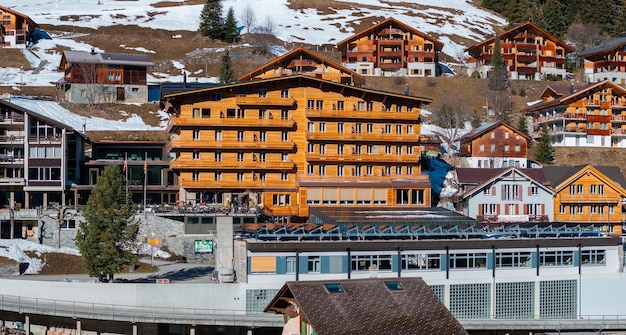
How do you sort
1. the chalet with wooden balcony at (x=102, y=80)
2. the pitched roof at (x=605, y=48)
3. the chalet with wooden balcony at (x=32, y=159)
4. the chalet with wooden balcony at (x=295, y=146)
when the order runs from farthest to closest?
the pitched roof at (x=605, y=48) → the chalet with wooden balcony at (x=102, y=80) → the chalet with wooden balcony at (x=295, y=146) → the chalet with wooden balcony at (x=32, y=159)

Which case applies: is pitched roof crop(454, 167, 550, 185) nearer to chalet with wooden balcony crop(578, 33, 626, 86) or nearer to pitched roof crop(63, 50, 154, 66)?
pitched roof crop(63, 50, 154, 66)

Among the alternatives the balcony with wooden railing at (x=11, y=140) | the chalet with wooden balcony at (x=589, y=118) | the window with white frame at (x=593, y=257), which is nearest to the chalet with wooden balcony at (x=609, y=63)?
the chalet with wooden balcony at (x=589, y=118)

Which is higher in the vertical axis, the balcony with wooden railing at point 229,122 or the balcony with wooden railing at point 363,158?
the balcony with wooden railing at point 229,122

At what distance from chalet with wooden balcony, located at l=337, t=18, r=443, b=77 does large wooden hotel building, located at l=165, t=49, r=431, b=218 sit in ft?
165

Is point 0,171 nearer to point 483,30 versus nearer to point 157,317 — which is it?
point 157,317

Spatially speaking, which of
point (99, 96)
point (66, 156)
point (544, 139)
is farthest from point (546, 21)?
point (66, 156)

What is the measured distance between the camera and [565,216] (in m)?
87.3

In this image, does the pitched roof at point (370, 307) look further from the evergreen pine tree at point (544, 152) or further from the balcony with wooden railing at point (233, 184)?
the evergreen pine tree at point (544, 152)

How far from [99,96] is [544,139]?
49.2m

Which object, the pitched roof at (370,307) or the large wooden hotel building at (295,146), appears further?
the large wooden hotel building at (295,146)

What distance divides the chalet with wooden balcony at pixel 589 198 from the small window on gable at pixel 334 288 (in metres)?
50.1

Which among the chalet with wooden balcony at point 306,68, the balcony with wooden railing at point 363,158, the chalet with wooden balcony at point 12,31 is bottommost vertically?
the balcony with wooden railing at point 363,158

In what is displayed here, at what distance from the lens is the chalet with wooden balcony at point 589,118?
375 feet

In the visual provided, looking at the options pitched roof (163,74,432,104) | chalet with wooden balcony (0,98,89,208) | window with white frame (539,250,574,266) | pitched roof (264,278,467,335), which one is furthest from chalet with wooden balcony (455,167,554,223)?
pitched roof (264,278,467,335)
